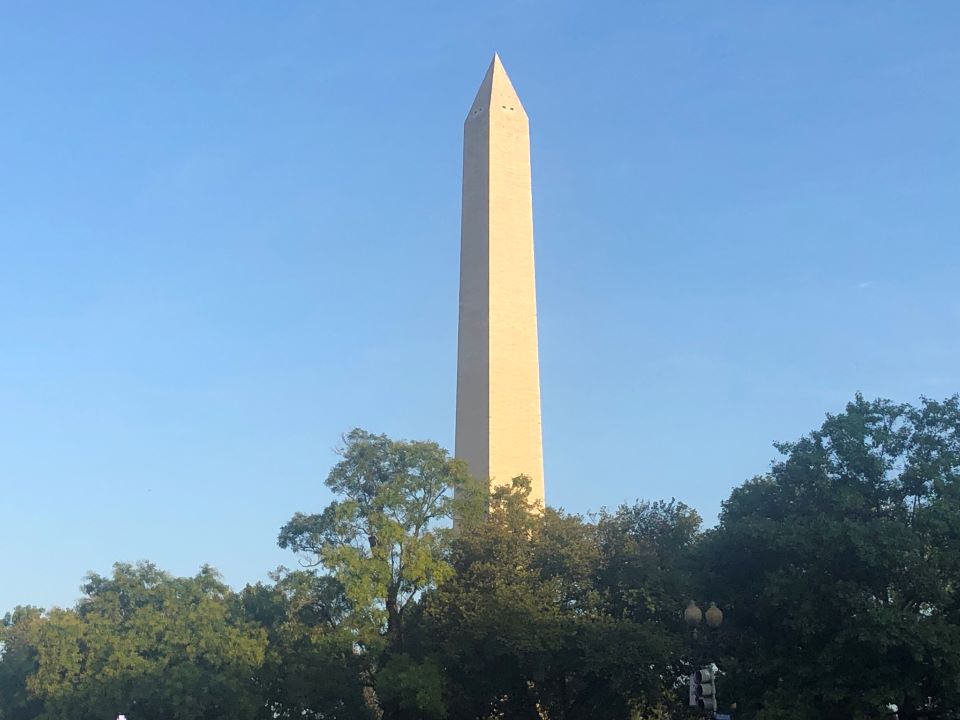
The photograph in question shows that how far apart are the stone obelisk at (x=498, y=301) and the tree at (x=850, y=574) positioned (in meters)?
12.1

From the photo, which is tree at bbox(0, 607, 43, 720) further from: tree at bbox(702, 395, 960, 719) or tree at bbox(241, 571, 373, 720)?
tree at bbox(702, 395, 960, 719)

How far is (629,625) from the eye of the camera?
29.4 m

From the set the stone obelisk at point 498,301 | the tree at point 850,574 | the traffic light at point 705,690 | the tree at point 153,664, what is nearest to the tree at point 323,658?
the tree at point 153,664

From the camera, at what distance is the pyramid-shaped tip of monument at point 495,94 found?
46688 mm

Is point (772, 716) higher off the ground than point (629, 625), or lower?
lower

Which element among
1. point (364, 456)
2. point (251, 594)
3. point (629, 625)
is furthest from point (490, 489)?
point (251, 594)

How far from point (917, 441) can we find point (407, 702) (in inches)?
622

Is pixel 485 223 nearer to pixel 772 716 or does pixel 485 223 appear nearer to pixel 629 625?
pixel 629 625

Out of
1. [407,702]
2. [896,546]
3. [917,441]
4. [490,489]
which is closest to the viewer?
[896,546]

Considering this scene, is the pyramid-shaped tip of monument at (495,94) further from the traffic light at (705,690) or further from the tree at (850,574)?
the traffic light at (705,690)

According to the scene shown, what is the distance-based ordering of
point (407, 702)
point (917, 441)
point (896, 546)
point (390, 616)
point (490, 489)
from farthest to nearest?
1. point (490, 489)
2. point (390, 616)
3. point (407, 702)
4. point (917, 441)
5. point (896, 546)

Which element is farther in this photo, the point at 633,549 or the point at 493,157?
the point at 493,157

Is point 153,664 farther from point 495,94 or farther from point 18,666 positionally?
point 495,94

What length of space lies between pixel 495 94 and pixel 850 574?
90.2 ft
